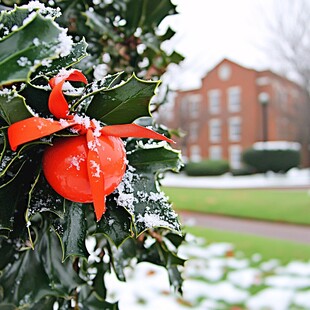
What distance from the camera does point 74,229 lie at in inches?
22.4

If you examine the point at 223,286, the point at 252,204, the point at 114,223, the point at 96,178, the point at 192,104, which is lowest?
the point at 192,104

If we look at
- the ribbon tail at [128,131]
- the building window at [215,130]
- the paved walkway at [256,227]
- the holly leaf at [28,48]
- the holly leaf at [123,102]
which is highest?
the holly leaf at [28,48]

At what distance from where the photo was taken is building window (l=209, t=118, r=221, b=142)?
2919 cm

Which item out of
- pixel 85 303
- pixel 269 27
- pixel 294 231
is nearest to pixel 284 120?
pixel 269 27

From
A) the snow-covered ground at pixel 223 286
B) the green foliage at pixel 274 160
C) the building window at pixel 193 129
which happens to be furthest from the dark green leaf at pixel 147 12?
the building window at pixel 193 129

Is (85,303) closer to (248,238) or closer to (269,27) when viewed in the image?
(248,238)

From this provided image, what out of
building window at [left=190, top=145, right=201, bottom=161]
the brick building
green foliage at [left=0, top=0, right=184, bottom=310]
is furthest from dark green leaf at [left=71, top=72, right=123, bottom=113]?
building window at [left=190, top=145, right=201, bottom=161]

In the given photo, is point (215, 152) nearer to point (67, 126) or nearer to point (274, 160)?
point (274, 160)

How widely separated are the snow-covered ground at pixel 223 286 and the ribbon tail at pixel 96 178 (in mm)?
3020

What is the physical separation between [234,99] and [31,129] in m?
28.9

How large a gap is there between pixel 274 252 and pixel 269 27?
15085mm

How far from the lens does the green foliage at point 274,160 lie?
59.6ft

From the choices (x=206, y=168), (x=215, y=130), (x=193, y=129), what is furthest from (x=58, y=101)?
(x=215, y=130)

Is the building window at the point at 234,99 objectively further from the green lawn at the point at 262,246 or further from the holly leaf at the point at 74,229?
the holly leaf at the point at 74,229
